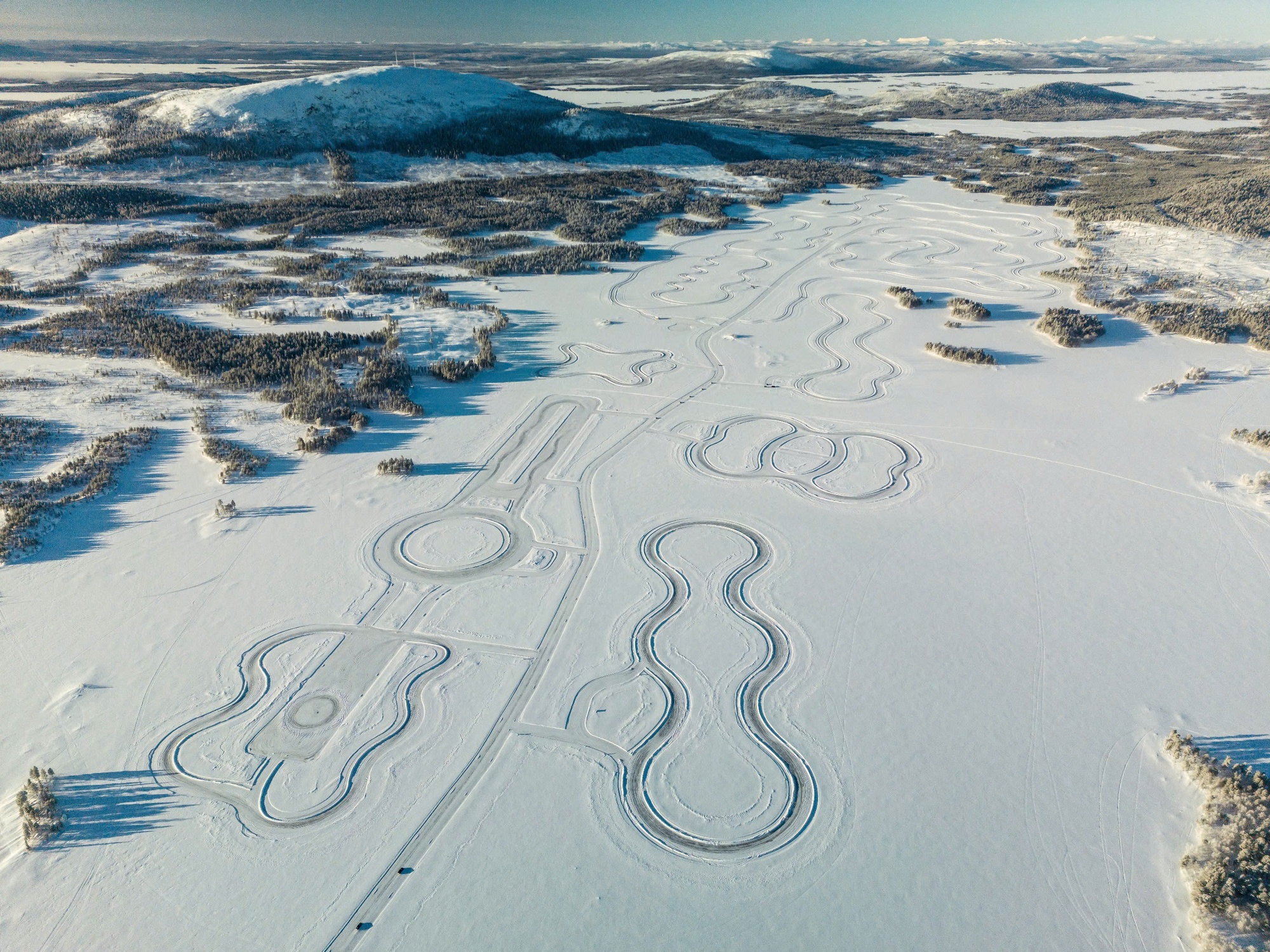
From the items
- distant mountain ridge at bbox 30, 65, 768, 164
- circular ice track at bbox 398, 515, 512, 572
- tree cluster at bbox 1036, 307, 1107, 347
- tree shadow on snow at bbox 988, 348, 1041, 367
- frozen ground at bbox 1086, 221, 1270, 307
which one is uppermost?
distant mountain ridge at bbox 30, 65, 768, 164

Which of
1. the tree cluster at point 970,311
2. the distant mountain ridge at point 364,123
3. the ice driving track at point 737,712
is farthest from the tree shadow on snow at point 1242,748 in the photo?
the distant mountain ridge at point 364,123

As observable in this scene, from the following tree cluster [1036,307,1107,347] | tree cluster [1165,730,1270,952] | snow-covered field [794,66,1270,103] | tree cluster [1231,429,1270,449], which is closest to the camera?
tree cluster [1165,730,1270,952]

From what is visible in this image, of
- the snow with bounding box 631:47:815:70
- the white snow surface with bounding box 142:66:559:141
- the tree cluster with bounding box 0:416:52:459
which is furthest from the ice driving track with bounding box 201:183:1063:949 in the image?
the snow with bounding box 631:47:815:70

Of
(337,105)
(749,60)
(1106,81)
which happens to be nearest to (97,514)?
(337,105)

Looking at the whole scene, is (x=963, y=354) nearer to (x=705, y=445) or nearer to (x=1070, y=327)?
(x=1070, y=327)

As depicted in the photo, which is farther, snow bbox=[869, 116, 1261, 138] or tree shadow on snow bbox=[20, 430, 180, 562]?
snow bbox=[869, 116, 1261, 138]

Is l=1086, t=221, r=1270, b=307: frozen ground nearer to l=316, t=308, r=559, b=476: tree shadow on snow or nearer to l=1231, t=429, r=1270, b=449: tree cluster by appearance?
l=1231, t=429, r=1270, b=449: tree cluster

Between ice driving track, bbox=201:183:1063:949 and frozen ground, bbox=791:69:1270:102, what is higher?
frozen ground, bbox=791:69:1270:102
